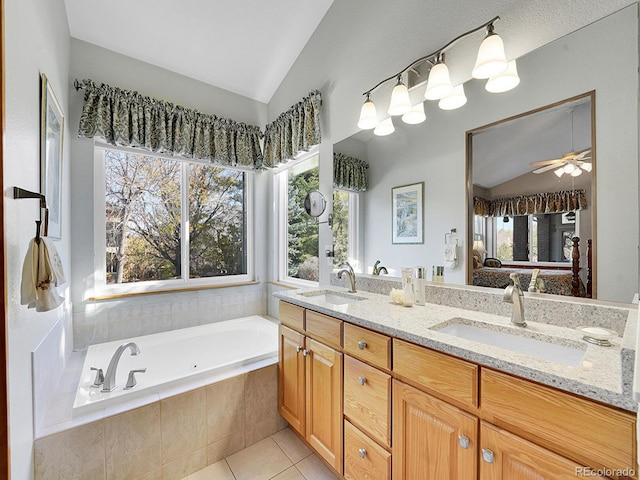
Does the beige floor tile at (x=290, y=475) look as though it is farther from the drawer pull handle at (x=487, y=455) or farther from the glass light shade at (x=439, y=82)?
the glass light shade at (x=439, y=82)

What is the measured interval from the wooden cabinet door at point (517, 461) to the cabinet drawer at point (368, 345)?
1.32ft

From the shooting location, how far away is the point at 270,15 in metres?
2.22

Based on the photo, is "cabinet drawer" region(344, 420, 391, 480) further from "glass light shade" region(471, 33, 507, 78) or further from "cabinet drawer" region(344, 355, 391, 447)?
"glass light shade" region(471, 33, 507, 78)

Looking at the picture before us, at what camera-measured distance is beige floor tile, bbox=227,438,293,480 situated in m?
1.60

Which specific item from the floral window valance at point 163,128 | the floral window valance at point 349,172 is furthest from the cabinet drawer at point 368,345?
the floral window valance at point 163,128

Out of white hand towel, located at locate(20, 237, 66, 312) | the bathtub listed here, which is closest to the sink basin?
the bathtub

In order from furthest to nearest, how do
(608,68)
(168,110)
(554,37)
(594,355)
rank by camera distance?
(168,110), (554,37), (608,68), (594,355)

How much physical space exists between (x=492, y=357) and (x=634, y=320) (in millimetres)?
475

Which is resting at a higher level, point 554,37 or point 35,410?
point 554,37

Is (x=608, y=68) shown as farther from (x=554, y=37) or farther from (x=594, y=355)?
(x=594, y=355)

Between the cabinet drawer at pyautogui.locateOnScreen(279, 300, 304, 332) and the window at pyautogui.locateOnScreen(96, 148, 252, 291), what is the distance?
1.33 m

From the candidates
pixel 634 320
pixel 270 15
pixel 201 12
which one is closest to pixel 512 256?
pixel 634 320

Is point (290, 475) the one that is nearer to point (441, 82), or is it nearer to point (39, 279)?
point (39, 279)

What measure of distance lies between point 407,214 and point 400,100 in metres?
0.69
